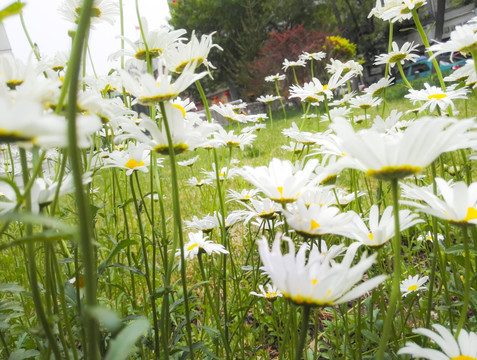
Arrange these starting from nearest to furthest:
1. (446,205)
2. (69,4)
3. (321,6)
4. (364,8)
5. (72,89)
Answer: (72,89) < (446,205) < (69,4) < (364,8) < (321,6)

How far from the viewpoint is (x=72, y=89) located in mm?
215

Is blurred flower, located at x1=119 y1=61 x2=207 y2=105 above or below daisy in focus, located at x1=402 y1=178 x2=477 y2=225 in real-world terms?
above

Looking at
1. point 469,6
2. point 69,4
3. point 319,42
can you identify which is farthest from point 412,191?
point 469,6

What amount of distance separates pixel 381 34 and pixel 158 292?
12.0 meters

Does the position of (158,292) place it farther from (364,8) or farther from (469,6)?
(469,6)

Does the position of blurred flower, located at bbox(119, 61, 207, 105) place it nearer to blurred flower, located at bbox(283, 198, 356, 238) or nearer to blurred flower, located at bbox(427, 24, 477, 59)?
blurred flower, located at bbox(283, 198, 356, 238)

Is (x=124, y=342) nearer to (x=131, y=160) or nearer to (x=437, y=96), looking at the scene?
(x=131, y=160)

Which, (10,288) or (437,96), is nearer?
(10,288)

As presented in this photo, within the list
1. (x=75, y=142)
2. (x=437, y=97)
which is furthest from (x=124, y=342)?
(x=437, y=97)

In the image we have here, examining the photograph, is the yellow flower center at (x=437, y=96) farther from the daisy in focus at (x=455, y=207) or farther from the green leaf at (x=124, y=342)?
the green leaf at (x=124, y=342)

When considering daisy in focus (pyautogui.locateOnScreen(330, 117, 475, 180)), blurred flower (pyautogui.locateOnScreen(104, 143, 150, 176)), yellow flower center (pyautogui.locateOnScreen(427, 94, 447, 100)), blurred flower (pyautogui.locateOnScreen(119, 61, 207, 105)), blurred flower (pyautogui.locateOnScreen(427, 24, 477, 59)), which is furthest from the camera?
yellow flower center (pyautogui.locateOnScreen(427, 94, 447, 100))

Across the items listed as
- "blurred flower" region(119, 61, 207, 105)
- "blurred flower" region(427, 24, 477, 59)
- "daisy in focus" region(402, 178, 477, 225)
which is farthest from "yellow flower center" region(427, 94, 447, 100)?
"blurred flower" region(119, 61, 207, 105)

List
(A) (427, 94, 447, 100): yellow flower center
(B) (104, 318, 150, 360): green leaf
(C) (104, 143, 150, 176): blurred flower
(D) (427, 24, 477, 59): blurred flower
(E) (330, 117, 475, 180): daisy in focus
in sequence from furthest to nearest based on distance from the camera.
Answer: (A) (427, 94, 447, 100): yellow flower center
(C) (104, 143, 150, 176): blurred flower
(D) (427, 24, 477, 59): blurred flower
(E) (330, 117, 475, 180): daisy in focus
(B) (104, 318, 150, 360): green leaf

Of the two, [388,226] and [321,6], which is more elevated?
[321,6]
